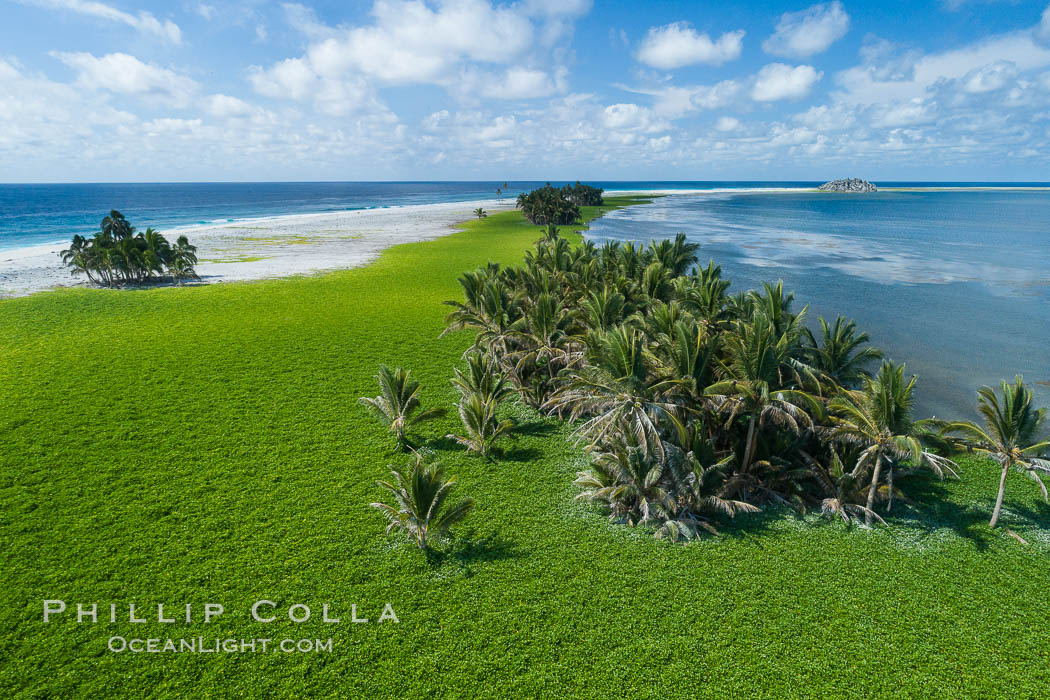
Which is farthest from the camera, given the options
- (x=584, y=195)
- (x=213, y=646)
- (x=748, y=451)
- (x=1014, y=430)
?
(x=584, y=195)

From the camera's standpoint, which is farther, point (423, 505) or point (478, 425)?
point (478, 425)

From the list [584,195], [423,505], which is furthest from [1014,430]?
[584,195]

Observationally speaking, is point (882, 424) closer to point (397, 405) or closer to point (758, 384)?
point (758, 384)

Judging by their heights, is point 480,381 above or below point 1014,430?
below

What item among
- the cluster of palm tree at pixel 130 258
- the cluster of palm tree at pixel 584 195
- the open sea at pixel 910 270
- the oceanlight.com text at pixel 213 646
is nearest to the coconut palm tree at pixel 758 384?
the oceanlight.com text at pixel 213 646

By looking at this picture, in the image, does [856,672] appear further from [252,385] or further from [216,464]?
[252,385]

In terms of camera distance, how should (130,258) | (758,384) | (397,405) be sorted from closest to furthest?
(758,384), (397,405), (130,258)

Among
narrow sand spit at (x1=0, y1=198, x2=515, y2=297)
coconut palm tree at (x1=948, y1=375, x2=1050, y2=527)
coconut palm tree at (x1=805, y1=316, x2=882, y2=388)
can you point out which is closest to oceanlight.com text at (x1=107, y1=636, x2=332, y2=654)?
coconut palm tree at (x1=948, y1=375, x2=1050, y2=527)

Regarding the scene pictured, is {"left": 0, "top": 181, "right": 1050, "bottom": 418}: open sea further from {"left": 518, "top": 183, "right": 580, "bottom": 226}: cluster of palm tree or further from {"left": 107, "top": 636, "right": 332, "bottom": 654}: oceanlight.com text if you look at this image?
{"left": 107, "top": 636, "right": 332, "bottom": 654}: oceanlight.com text
